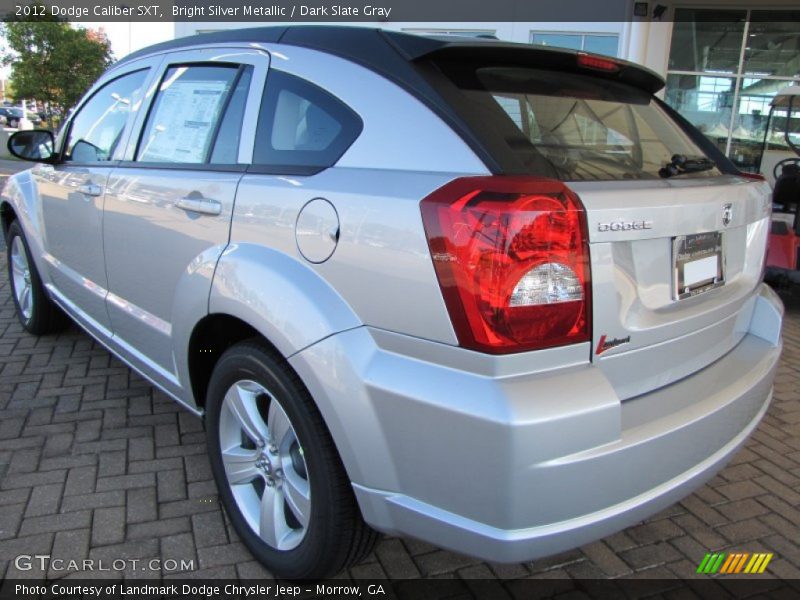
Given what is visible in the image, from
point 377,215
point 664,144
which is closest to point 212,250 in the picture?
point 377,215

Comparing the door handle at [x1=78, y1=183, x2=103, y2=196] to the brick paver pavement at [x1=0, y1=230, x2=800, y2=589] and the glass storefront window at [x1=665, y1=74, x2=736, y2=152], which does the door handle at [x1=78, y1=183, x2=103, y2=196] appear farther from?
the glass storefront window at [x1=665, y1=74, x2=736, y2=152]

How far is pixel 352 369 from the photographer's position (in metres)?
1.80

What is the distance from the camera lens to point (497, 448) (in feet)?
5.19

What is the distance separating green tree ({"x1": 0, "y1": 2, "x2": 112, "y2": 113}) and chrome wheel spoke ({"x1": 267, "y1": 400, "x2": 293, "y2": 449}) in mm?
22412

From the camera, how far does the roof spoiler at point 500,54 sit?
197 centimetres


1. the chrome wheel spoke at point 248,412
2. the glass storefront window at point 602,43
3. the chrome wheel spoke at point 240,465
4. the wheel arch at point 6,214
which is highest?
the glass storefront window at point 602,43

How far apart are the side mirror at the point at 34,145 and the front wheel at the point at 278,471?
228cm

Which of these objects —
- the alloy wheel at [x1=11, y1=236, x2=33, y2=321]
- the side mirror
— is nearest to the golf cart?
the side mirror

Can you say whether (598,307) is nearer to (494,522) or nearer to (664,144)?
(494,522)

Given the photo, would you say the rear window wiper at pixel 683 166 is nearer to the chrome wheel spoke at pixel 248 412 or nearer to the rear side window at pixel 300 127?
the rear side window at pixel 300 127

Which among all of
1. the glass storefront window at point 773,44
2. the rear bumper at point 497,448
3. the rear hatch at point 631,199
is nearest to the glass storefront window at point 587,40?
the glass storefront window at point 773,44

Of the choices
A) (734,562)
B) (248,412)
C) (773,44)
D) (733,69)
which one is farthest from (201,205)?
(773,44)

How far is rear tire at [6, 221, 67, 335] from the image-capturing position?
4383 mm

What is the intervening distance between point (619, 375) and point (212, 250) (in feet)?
4.62
